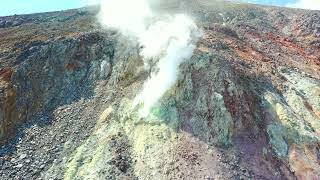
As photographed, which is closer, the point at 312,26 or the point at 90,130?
the point at 90,130

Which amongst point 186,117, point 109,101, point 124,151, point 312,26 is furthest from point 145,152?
point 312,26

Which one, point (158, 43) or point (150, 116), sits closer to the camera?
point (150, 116)

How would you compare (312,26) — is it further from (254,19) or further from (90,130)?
(90,130)
